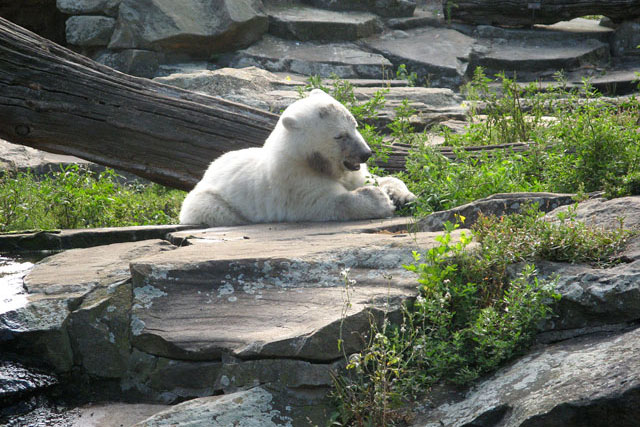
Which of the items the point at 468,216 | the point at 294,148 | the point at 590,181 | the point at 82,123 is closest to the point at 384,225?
the point at 468,216

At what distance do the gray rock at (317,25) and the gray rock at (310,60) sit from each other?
1.27 feet

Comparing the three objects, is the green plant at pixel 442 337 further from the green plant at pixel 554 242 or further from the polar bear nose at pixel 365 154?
the polar bear nose at pixel 365 154

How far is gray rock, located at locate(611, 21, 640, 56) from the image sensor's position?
12.6 metres

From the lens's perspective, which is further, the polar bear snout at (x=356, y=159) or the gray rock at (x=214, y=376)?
the polar bear snout at (x=356, y=159)

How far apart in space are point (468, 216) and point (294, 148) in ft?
5.97

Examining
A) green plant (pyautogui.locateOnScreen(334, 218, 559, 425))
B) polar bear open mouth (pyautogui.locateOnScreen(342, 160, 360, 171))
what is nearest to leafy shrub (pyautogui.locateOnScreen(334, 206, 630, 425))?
green plant (pyautogui.locateOnScreen(334, 218, 559, 425))

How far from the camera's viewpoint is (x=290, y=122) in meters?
5.74

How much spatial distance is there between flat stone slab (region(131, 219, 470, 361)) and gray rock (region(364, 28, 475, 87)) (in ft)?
26.5

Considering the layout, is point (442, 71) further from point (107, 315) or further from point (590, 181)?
point (107, 315)

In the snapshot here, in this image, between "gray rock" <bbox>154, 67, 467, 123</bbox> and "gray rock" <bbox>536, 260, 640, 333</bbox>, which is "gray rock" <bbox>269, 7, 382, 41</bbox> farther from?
"gray rock" <bbox>536, 260, 640, 333</bbox>

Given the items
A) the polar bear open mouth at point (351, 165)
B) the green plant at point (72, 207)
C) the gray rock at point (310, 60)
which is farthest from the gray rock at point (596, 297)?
the gray rock at point (310, 60)

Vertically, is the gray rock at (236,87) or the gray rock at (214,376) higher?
the gray rock at (236,87)

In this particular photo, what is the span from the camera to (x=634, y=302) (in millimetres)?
3176

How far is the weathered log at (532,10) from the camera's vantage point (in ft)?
40.4
